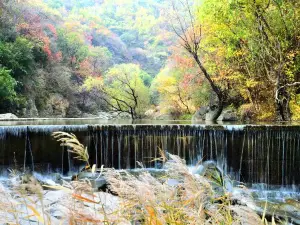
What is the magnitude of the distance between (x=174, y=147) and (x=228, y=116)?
7.50 metres

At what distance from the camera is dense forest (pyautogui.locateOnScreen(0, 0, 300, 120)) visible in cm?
1351

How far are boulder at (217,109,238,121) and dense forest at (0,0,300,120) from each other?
248 millimetres

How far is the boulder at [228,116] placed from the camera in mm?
16438

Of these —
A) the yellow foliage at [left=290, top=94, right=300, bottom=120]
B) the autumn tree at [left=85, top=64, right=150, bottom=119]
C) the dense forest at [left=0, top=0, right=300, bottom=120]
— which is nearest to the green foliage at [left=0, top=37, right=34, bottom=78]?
the dense forest at [left=0, top=0, right=300, bottom=120]

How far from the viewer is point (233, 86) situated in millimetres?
16922

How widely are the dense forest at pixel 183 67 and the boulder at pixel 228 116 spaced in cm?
25

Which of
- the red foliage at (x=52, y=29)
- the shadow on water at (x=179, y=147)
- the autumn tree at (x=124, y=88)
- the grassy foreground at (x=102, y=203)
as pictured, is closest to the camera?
the grassy foreground at (x=102, y=203)

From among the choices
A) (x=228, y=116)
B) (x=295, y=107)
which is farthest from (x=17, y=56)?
(x=295, y=107)

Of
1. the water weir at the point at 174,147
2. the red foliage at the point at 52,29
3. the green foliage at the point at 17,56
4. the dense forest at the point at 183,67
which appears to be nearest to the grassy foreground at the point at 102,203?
the water weir at the point at 174,147

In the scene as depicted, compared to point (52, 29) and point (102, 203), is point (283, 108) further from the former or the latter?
point (52, 29)

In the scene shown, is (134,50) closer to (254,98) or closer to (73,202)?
(254,98)

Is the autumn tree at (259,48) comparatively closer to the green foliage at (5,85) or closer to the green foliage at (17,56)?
the green foliage at (5,85)

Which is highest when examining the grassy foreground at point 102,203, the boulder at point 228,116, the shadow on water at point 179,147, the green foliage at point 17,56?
the green foliage at point 17,56

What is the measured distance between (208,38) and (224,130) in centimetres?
841
